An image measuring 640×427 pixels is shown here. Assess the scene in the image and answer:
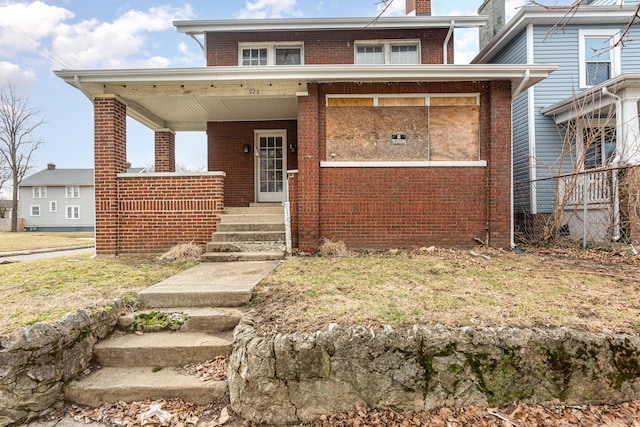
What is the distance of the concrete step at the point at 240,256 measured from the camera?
5570mm

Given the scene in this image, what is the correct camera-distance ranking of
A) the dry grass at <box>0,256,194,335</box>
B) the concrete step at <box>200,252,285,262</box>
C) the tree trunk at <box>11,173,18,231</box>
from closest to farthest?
1. the dry grass at <box>0,256,194,335</box>
2. the concrete step at <box>200,252,285,262</box>
3. the tree trunk at <box>11,173,18,231</box>

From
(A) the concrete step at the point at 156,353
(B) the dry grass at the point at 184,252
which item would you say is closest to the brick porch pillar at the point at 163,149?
(B) the dry grass at the point at 184,252

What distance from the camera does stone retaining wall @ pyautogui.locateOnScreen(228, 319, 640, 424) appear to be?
7.38 feet

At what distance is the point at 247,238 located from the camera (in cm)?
604

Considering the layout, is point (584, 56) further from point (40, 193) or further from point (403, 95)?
point (40, 193)

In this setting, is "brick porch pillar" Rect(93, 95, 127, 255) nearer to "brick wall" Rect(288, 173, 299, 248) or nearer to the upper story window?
"brick wall" Rect(288, 173, 299, 248)

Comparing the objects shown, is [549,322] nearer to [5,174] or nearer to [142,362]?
[142,362]

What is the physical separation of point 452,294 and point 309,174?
385cm

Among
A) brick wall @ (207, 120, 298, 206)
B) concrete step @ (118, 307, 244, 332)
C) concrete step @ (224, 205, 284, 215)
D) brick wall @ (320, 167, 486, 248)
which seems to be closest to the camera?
concrete step @ (118, 307, 244, 332)

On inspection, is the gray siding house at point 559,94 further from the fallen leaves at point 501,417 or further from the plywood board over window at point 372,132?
the fallen leaves at point 501,417

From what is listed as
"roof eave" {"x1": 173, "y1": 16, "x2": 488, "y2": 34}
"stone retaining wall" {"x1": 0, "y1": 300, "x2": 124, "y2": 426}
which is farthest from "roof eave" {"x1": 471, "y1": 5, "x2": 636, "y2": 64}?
"stone retaining wall" {"x1": 0, "y1": 300, "x2": 124, "y2": 426}

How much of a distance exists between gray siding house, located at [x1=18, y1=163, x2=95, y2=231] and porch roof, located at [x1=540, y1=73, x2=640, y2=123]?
3641 centimetres

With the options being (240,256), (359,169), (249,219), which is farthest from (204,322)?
(359,169)

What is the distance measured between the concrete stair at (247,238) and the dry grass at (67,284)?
2.25 ft
